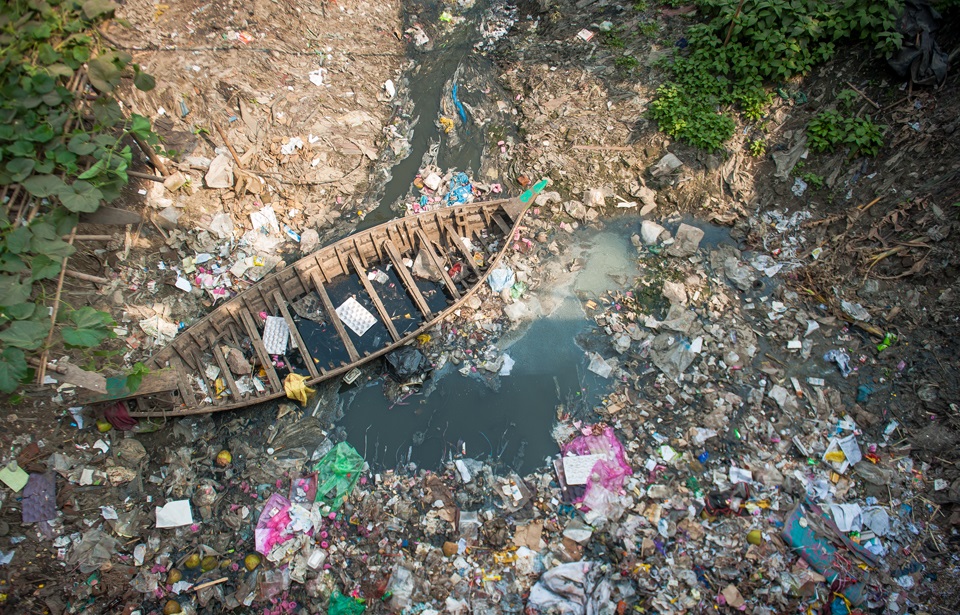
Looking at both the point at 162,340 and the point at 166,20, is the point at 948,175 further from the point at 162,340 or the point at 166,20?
the point at 166,20

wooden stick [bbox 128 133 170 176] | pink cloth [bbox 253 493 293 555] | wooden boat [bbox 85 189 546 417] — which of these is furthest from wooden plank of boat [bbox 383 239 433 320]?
wooden stick [bbox 128 133 170 176]

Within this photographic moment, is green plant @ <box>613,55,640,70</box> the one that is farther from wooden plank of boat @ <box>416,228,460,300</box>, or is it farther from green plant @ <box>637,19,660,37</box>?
wooden plank of boat @ <box>416,228,460,300</box>

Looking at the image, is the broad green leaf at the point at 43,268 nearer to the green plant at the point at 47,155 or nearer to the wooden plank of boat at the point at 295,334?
the green plant at the point at 47,155

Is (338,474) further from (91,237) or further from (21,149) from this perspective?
(21,149)

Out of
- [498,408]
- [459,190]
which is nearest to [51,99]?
[459,190]

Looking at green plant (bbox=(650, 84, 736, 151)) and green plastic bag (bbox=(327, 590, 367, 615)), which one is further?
green plant (bbox=(650, 84, 736, 151))

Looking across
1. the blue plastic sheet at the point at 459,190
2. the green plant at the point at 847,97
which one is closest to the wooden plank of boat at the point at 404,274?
the blue plastic sheet at the point at 459,190

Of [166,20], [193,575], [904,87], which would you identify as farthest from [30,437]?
[904,87]

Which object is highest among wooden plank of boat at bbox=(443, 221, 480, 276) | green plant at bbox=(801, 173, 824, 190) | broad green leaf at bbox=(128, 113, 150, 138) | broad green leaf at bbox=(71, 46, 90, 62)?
broad green leaf at bbox=(71, 46, 90, 62)
